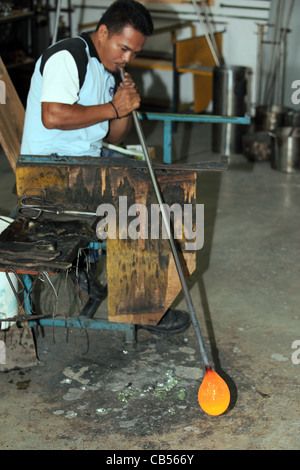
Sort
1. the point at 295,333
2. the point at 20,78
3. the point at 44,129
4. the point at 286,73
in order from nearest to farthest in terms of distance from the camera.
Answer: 1. the point at 44,129
2. the point at 295,333
3. the point at 286,73
4. the point at 20,78

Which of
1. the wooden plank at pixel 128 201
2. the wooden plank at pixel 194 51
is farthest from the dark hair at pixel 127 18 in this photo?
the wooden plank at pixel 194 51

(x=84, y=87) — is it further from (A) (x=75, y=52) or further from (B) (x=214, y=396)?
(B) (x=214, y=396)

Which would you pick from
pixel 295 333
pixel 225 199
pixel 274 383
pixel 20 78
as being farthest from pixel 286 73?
pixel 274 383

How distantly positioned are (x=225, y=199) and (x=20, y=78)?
137 inches

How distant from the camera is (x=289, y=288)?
3477mm

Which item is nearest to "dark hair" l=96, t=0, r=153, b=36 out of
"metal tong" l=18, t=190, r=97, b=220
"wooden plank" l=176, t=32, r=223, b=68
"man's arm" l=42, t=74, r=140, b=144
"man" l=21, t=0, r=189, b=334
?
"man" l=21, t=0, r=189, b=334

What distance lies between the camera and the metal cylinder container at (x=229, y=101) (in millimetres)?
5609

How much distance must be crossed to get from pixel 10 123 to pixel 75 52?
645mm

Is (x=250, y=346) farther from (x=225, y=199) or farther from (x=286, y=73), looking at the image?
(x=286, y=73)

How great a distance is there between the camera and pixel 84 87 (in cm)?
280

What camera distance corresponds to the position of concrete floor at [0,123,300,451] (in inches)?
92.7

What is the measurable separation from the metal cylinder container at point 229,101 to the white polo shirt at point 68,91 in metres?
2.77

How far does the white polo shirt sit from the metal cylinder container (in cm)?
277

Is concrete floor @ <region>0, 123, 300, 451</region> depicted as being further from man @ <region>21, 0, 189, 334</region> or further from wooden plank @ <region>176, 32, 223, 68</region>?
wooden plank @ <region>176, 32, 223, 68</region>
